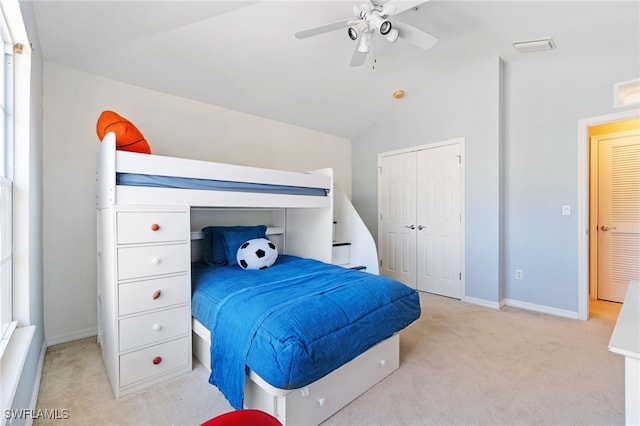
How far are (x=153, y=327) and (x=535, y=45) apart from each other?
4183 millimetres

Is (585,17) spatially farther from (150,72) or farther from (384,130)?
(150,72)

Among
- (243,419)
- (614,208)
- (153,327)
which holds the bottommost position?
(153,327)

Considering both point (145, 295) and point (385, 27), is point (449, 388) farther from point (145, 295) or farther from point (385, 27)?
point (385, 27)

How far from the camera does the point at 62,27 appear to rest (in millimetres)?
2186

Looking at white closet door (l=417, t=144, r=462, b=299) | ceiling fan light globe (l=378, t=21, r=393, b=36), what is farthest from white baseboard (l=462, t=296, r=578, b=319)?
ceiling fan light globe (l=378, t=21, r=393, b=36)

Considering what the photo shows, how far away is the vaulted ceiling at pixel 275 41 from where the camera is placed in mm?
2287

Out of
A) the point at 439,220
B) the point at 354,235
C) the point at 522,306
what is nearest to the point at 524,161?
the point at 439,220

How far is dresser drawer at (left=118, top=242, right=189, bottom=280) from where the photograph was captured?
186 centimetres

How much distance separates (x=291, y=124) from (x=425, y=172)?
198 cm

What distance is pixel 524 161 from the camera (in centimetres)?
346

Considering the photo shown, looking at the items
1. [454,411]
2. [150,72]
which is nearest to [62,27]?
[150,72]

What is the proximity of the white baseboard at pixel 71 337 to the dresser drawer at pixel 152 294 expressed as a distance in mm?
1244

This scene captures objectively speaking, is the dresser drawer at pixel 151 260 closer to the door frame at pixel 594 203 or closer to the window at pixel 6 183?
the window at pixel 6 183

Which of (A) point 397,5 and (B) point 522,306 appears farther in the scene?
(B) point 522,306
